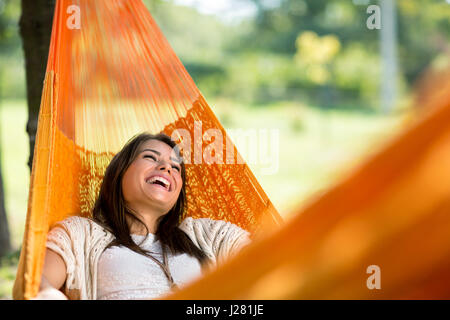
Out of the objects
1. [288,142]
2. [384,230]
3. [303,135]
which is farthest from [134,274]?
[303,135]

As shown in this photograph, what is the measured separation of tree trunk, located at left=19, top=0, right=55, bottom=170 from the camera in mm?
2092

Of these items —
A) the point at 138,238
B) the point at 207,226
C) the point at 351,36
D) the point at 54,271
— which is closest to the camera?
the point at 54,271

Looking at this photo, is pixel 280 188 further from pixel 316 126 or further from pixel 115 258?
pixel 115 258

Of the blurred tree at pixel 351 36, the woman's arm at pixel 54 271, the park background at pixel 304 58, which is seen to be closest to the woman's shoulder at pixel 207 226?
the woman's arm at pixel 54 271

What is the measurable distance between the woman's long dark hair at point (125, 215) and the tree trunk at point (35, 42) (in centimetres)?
61

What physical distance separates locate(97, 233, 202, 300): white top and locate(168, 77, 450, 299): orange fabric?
0.66 m

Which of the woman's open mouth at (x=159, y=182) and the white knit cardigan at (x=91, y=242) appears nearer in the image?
the white knit cardigan at (x=91, y=242)

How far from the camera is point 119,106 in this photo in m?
1.85

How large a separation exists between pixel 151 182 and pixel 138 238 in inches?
6.1

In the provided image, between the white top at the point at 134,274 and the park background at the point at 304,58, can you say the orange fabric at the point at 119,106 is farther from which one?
the park background at the point at 304,58

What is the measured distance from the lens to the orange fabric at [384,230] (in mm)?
714

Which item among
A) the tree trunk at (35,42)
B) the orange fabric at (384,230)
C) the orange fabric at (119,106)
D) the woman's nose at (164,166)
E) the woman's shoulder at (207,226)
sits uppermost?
the tree trunk at (35,42)

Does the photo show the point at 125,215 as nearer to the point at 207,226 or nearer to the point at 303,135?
the point at 207,226

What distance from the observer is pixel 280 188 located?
7.53 meters
